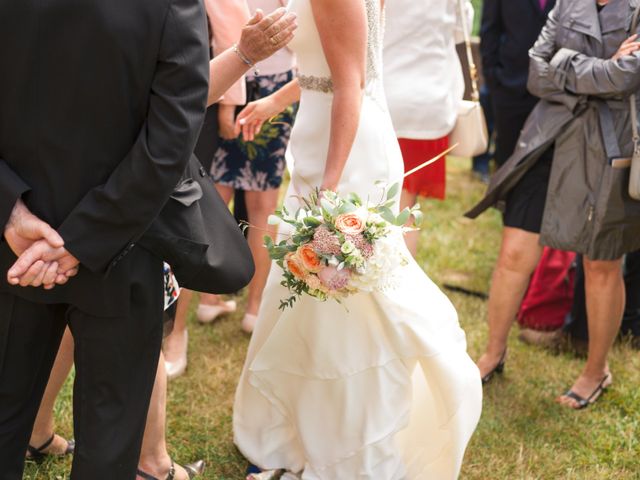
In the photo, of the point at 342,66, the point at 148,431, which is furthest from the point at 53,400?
the point at 342,66

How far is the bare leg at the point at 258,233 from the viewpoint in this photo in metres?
4.26

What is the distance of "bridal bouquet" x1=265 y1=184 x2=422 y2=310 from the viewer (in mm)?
2512

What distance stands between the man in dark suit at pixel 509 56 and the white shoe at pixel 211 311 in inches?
74.1

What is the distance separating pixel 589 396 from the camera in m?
3.86

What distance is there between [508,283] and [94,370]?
2.18 metres

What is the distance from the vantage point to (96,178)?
2055mm

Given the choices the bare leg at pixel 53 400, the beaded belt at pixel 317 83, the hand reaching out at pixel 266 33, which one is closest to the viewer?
the hand reaching out at pixel 266 33

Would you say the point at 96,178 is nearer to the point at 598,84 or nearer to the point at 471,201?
the point at 598,84

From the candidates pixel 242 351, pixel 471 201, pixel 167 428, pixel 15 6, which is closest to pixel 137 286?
pixel 15 6

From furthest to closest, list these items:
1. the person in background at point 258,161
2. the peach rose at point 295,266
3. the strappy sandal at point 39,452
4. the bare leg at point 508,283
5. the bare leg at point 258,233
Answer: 1. the bare leg at point 258,233
2. the person in background at point 258,161
3. the bare leg at point 508,283
4. the strappy sandal at point 39,452
5. the peach rose at point 295,266

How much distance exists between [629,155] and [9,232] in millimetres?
2437

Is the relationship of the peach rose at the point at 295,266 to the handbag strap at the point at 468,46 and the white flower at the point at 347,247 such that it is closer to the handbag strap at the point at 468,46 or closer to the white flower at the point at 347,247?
the white flower at the point at 347,247

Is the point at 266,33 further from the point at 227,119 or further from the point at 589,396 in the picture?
the point at 589,396

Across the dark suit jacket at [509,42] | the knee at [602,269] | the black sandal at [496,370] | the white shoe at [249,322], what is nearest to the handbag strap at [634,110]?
the knee at [602,269]
